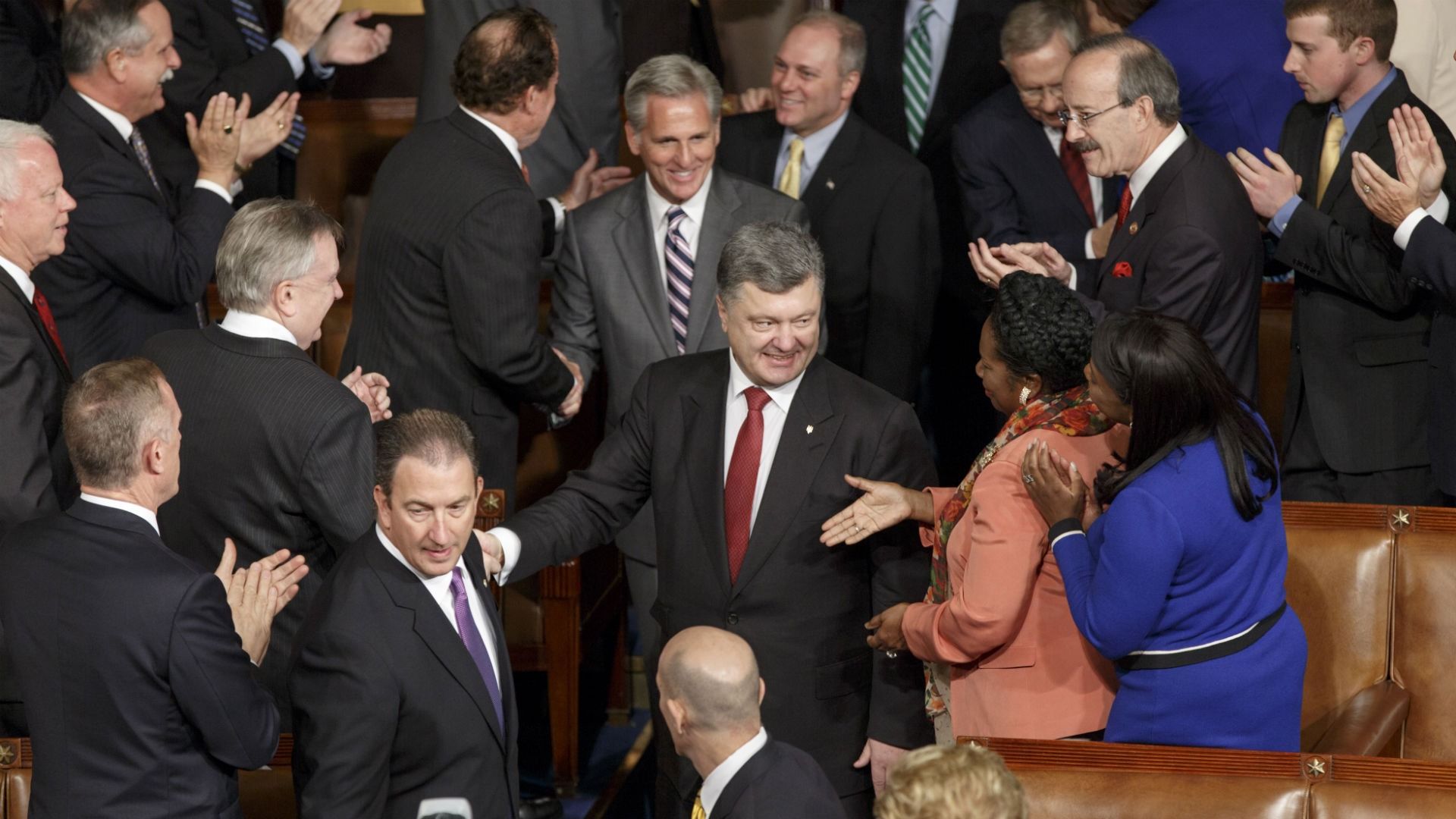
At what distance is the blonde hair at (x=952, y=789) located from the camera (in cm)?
212

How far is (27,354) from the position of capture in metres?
3.43

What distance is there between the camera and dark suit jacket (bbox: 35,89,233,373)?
420 centimetres

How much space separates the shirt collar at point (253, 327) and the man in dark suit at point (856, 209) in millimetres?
1918

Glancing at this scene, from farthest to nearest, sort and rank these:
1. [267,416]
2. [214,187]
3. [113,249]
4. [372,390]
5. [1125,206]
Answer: [214,187] → [113,249] → [1125,206] → [372,390] → [267,416]

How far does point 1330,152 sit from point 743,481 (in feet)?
6.81

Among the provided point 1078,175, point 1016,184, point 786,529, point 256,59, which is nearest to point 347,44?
point 256,59

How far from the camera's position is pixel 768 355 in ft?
10.8

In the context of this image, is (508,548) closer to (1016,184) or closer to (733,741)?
(733,741)

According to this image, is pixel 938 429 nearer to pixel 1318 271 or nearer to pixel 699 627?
pixel 1318 271

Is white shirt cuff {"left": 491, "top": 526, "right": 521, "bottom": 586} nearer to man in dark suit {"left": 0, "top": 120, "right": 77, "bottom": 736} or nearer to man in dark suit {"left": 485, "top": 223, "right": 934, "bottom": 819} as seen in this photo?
man in dark suit {"left": 485, "top": 223, "right": 934, "bottom": 819}

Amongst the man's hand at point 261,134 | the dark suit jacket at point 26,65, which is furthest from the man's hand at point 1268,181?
the dark suit jacket at point 26,65

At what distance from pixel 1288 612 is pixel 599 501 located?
4.82 ft

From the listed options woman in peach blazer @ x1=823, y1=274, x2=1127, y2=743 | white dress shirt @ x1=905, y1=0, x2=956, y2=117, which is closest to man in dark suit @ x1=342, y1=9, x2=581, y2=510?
woman in peach blazer @ x1=823, y1=274, x2=1127, y2=743

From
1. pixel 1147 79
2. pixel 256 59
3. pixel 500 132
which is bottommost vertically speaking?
pixel 500 132
